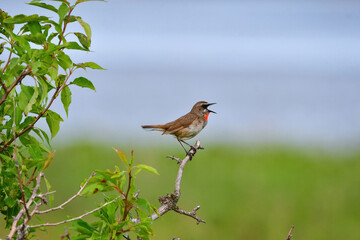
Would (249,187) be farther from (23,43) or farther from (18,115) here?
(23,43)

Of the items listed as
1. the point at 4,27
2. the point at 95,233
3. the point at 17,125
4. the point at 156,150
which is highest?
the point at 156,150

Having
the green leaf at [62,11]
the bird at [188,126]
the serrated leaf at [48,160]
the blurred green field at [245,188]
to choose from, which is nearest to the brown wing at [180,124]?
the bird at [188,126]

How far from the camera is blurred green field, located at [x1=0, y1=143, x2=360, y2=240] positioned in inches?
326

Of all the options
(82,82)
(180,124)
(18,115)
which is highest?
(180,124)

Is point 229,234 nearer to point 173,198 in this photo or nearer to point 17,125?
point 173,198

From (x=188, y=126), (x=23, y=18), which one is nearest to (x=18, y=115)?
(x=23, y=18)

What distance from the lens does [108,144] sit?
37.9 feet

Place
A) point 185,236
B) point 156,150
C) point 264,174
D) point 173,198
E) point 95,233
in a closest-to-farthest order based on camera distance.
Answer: point 95,233
point 173,198
point 185,236
point 264,174
point 156,150

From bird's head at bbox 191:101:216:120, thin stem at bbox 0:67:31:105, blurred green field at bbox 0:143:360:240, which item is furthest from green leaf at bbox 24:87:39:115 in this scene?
blurred green field at bbox 0:143:360:240

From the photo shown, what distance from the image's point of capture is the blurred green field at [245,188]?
8.29 meters

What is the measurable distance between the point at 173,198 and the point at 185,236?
471cm

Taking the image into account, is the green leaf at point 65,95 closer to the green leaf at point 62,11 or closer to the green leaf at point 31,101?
the green leaf at point 31,101

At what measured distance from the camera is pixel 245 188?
9.49 metres

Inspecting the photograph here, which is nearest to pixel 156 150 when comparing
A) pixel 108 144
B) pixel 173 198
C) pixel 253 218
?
pixel 108 144
